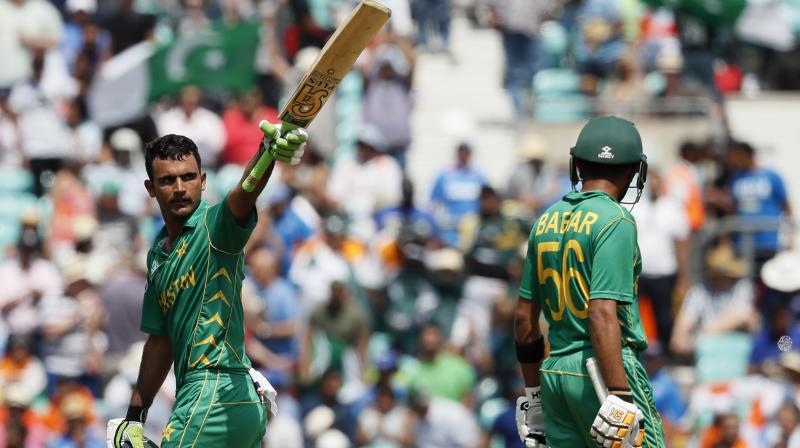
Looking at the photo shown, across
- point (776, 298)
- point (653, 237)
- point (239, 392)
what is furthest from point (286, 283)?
point (239, 392)

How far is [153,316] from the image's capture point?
7020mm

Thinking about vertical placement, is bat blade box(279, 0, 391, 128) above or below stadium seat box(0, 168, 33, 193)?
below

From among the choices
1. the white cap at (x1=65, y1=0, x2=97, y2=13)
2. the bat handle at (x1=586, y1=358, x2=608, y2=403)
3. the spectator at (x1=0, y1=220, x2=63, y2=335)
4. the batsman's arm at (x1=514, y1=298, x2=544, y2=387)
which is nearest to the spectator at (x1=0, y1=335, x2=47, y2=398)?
the spectator at (x1=0, y1=220, x2=63, y2=335)

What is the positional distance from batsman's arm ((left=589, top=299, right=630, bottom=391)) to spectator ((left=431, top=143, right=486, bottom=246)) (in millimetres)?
8512

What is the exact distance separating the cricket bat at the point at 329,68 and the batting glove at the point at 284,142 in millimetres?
57

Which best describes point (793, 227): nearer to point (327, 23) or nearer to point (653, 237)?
point (653, 237)

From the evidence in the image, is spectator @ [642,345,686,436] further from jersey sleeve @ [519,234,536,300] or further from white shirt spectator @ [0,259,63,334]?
jersey sleeve @ [519,234,536,300]

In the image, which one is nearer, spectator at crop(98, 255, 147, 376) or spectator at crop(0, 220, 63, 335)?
spectator at crop(98, 255, 147, 376)

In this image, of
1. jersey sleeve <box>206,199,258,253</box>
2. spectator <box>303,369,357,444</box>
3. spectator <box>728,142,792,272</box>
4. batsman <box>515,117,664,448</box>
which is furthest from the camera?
spectator <box>728,142,792,272</box>

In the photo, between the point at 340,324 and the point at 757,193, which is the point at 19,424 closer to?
the point at 340,324

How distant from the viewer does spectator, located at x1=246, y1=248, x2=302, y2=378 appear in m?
13.5

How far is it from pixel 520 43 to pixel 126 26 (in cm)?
438

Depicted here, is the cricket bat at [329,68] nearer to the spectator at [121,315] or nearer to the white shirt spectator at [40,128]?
the spectator at [121,315]

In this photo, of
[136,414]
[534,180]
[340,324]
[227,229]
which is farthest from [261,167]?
[534,180]
